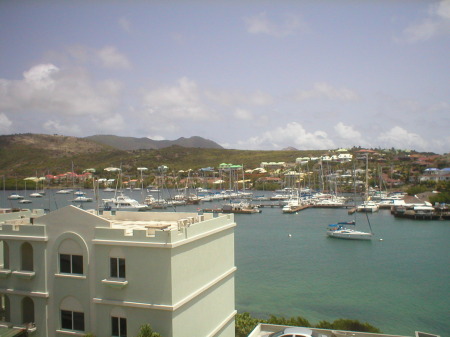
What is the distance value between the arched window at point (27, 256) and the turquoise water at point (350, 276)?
10.4 meters

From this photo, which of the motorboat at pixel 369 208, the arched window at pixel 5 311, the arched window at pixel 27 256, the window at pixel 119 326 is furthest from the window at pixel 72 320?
the motorboat at pixel 369 208

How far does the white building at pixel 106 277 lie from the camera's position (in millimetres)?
8734

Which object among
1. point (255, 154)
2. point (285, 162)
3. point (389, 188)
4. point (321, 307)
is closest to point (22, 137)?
point (255, 154)

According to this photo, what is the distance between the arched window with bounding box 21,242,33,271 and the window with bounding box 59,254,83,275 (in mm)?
1037

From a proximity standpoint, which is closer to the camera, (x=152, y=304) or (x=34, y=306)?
(x=152, y=304)

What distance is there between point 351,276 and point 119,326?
62.2 feet

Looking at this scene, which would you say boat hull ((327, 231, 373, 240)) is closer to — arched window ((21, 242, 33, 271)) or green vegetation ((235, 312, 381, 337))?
green vegetation ((235, 312, 381, 337))

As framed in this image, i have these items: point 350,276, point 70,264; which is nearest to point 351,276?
point 350,276

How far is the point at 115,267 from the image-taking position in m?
9.12

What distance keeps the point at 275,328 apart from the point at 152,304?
4021mm

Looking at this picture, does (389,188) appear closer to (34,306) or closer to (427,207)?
(427,207)

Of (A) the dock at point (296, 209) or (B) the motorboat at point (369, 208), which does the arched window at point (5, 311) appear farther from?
(B) the motorboat at point (369, 208)

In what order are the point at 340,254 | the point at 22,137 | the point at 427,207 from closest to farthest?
the point at 340,254
the point at 427,207
the point at 22,137

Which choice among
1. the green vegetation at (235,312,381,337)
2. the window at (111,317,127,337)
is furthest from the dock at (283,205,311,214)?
the window at (111,317,127,337)
